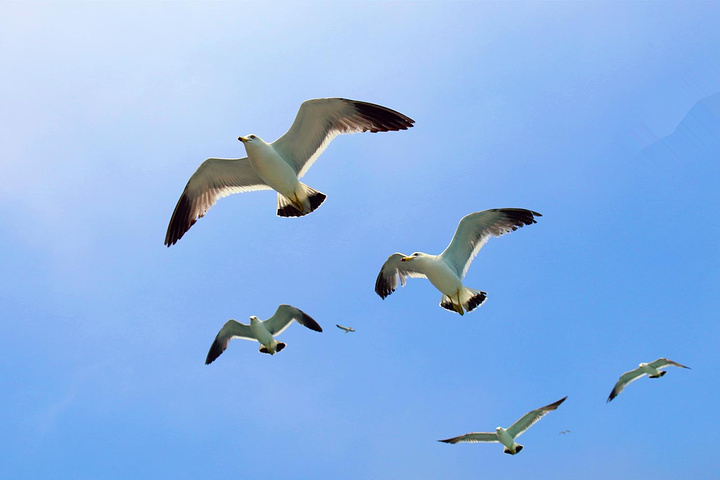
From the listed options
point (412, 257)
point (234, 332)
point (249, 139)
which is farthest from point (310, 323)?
point (249, 139)

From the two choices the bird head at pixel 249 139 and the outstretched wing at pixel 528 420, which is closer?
the bird head at pixel 249 139

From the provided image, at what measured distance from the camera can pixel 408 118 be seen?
1066 cm

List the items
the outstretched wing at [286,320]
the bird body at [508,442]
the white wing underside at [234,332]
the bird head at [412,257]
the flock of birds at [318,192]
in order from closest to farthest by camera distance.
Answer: the flock of birds at [318,192]
the bird head at [412,257]
the bird body at [508,442]
the outstretched wing at [286,320]
the white wing underside at [234,332]

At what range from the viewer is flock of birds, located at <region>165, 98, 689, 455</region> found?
36.9 feet

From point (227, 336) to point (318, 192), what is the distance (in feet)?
23.3

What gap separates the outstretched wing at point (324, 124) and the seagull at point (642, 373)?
39.8 feet

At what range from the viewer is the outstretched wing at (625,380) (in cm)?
1881

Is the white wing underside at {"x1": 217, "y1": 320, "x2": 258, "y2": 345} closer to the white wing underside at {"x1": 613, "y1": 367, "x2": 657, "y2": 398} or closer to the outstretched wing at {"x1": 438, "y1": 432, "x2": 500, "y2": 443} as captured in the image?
the outstretched wing at {"x1": 438, "y1": 432, "x2": 500, "y2": 443}

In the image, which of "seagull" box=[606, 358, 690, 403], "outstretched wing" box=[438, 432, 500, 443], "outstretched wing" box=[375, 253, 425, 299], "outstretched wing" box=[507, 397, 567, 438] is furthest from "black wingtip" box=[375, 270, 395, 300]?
"seagull" box=[606, 358, 690, 403]

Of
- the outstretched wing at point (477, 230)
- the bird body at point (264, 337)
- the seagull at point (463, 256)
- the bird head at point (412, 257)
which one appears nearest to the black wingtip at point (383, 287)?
the seagull at point (463, 256)

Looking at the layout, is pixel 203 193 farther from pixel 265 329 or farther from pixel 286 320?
pixel 286 320

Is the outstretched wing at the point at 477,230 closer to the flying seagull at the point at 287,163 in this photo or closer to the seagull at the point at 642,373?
the flying seagull at the point at 287,163

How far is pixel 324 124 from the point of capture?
11.6 metres

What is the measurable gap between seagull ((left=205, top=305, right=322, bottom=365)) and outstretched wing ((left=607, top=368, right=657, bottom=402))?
31.4 ft
